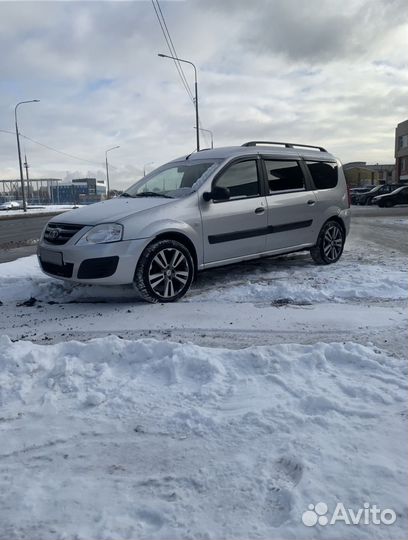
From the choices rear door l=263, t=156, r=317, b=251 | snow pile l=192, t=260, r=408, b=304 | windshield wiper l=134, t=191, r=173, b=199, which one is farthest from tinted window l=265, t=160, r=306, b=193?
windshield wiper l=134, t=191, r=173, b=199

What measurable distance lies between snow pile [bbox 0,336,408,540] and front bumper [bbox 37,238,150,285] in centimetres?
140

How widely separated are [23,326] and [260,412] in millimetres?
2814

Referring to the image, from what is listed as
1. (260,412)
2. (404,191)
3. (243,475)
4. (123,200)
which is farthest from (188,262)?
(404,191)

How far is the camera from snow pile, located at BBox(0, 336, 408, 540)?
2010 millimetres

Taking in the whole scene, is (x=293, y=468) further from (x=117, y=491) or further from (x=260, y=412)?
(x=117, y=491)

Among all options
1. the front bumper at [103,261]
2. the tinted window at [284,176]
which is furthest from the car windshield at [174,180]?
the front bumper at [103,261]

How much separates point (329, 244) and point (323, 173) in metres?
1.13

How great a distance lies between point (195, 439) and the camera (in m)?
2.56

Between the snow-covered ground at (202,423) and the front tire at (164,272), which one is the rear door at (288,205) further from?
the snow-covered ground at (202,423)

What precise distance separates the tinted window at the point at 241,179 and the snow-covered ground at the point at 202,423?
6.15ft

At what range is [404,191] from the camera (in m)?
31.3

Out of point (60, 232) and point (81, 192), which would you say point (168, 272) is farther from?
point (81, 192)

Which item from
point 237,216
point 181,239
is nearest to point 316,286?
point 237,216

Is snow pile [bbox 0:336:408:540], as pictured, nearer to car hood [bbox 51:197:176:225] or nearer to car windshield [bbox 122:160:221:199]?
car hood [bbox 51:197:176:225]
